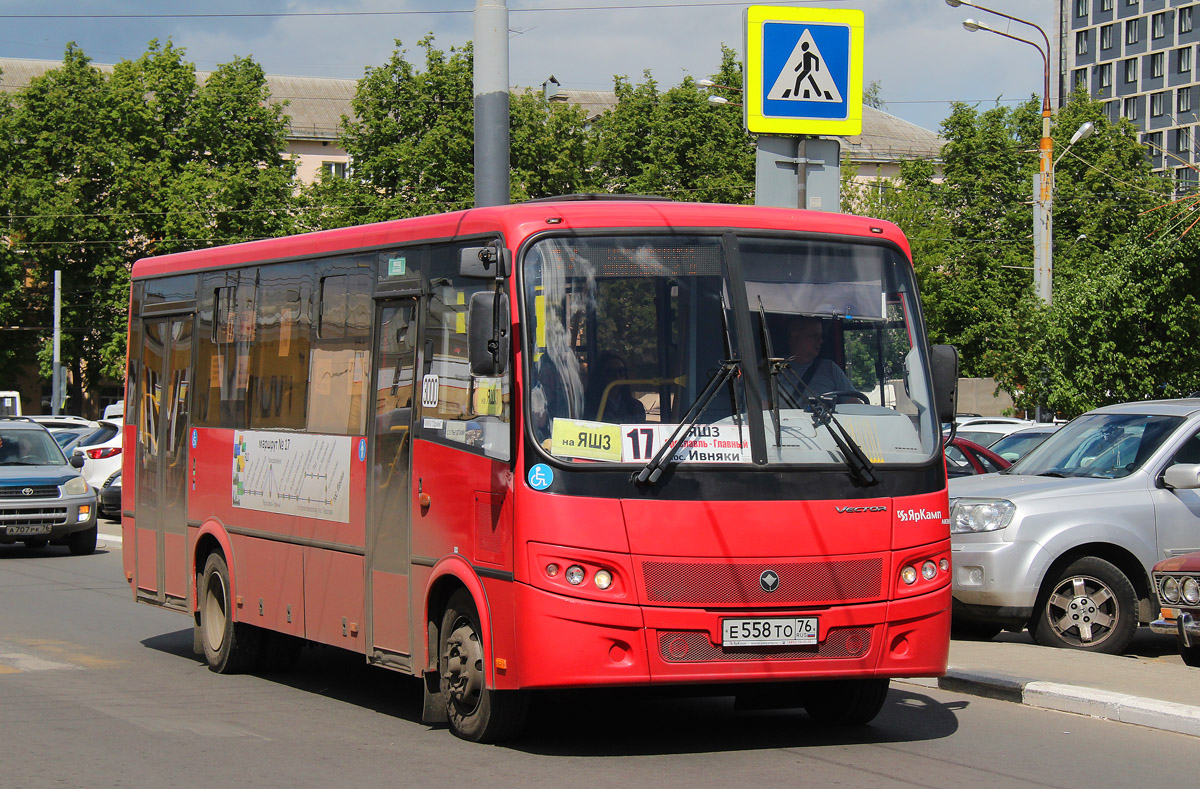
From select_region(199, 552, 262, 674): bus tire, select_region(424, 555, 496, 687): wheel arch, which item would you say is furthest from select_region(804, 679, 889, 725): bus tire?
select_region(199, 552, 262, 674): bus tire

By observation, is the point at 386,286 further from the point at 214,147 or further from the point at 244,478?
the point at 214,147

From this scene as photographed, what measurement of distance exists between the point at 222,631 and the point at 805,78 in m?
6.50

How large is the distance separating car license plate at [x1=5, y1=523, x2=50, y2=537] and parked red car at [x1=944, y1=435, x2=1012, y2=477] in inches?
476

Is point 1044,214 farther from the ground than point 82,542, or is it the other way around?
point 1044,214

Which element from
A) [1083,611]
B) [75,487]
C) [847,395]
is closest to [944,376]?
[847,395]

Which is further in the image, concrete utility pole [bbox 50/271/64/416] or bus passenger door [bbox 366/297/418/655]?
concrete utility pole [bbox 50/271/64/416]

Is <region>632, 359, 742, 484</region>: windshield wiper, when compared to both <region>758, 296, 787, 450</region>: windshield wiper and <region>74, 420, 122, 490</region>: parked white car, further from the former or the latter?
<region>74, 420, 122, 490</region>: parked white car

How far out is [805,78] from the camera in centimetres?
1280

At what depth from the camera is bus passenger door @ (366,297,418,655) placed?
8.34 metres

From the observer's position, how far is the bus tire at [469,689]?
7500 mm

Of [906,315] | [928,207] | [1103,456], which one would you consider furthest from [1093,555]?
[928,207]

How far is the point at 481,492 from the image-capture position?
7.49 metres

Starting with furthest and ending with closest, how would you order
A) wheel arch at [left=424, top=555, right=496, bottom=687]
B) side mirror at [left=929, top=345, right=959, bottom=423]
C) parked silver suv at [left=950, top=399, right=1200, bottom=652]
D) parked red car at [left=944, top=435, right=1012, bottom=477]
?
parked red car at [left=944, top=435, right=1012, bottom=477] < parked silver suv at [left=950, top=399, right=1200, bottom=652] < side mirror at [left=929, top=345, right=959, bottom=423] < wheel arch at [left=424, top=555, right=496, bottom=687]

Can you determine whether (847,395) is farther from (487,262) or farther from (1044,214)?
(1044,214)
